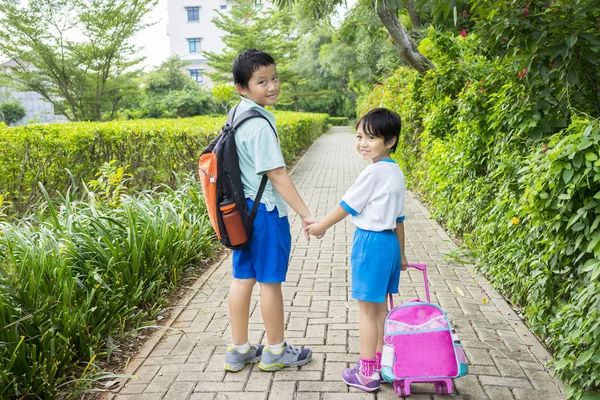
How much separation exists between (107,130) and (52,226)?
287 centimetres

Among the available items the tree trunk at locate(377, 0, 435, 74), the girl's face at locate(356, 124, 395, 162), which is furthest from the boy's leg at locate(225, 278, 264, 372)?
the tree trunk at locate(377, 0, 435, 74)

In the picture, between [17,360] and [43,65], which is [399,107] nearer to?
[17,360]

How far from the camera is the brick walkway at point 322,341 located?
3.00m

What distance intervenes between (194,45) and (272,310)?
62771 millimetres

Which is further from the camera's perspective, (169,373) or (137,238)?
(137,238)

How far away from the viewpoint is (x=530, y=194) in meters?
3.11

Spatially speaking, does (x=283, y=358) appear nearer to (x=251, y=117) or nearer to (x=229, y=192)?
(x=229, y=192)

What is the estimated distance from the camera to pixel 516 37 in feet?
11.7

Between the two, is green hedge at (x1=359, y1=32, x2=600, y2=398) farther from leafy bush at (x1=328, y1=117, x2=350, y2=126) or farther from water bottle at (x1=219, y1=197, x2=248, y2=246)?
leafy bush at (x1=328, y1=117, x2=350, y2=126)

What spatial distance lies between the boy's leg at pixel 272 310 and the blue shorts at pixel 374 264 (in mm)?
510

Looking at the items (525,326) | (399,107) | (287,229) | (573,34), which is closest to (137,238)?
(287,229)

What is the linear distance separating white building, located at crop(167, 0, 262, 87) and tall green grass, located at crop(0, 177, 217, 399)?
5861cm

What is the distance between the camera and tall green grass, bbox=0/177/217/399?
2.87 meters

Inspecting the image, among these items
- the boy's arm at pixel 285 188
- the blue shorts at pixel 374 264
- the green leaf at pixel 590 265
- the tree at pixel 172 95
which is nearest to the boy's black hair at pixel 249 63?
the boy's arm at pixel 285 188
